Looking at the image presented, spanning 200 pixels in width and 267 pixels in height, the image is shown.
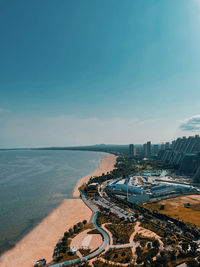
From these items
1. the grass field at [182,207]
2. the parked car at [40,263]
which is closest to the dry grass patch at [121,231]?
the parked car at [40,263]

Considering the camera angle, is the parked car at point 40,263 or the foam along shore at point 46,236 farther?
the foam along shore at point 46,236

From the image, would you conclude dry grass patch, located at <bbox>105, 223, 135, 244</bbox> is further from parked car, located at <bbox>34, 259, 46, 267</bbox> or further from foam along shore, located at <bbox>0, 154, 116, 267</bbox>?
parked car, located at <bbox>34, 259, 46, 267</bbox>

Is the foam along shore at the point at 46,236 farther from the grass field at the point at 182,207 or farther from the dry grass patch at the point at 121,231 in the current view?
the grass field at the point at 182,207

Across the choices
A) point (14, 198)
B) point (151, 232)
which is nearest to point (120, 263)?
point (151, 232)

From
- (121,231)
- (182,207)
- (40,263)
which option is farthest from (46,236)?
(182,207)

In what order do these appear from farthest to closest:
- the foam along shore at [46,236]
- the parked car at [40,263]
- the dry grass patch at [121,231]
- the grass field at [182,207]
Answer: the grass field at [182,207] → the dry grass patch at [121,231] → the foam along shore at [46,236] → the parked car at [40,263]

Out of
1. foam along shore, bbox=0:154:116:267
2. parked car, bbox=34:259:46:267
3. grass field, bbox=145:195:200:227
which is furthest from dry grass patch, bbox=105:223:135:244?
grass field, bbox=145:195:200:227
